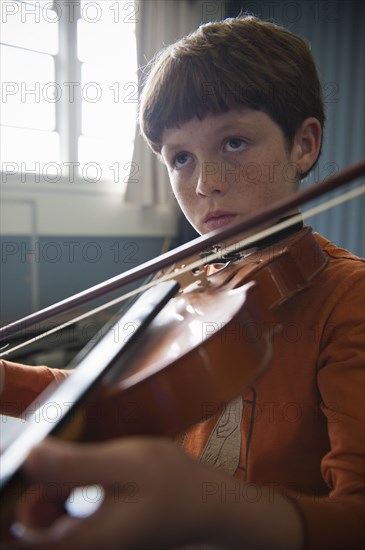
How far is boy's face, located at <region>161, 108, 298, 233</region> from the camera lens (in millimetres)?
616

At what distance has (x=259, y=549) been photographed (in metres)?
0.33

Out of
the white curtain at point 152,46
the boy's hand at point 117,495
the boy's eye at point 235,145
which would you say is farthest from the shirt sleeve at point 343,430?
the white curtain at point 152,46

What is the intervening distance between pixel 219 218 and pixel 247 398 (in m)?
0.24

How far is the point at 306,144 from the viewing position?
2.26 feet

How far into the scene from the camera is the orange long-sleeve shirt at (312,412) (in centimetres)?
41

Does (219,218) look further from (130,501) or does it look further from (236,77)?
(130,501)

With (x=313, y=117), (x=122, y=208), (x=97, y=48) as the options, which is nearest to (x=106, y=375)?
(x=313, y=117)

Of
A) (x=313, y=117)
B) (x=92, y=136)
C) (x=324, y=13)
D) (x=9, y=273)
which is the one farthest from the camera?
(x=92, y=136)

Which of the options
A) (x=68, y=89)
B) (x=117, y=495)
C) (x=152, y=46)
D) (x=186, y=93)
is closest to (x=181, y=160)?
(x=186, y=93)

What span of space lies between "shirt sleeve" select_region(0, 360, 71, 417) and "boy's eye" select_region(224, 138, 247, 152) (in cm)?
41

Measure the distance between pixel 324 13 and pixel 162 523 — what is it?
2.74 m

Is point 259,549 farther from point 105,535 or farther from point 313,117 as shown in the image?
point 313,117

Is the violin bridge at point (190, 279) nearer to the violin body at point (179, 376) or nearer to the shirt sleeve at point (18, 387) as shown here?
the violin body at point (179, 376)

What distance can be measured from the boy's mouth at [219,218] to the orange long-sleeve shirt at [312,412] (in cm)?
14
